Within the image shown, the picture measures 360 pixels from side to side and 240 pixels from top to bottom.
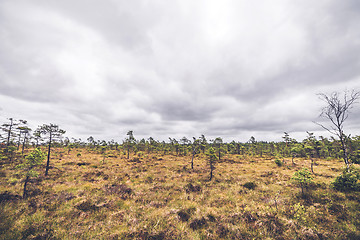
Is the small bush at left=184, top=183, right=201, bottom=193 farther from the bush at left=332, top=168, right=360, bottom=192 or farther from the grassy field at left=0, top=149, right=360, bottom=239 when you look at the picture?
the bush at left=332, top=168, right=360, bottom=192

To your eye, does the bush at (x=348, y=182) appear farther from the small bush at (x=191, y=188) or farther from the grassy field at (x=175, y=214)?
the small bush at (x=191, y=188)

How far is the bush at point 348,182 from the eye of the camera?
1195 centimetres

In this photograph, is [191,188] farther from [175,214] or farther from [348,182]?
[348,182]

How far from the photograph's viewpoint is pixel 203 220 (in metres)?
9.23

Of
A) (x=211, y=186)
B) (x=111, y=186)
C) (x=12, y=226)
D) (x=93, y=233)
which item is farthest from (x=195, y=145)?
(x=12, y=226)

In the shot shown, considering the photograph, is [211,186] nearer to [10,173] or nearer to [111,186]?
[111,186]

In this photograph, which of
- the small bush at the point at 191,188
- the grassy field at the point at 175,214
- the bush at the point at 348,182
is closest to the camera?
the grassy field at the point at 175,214

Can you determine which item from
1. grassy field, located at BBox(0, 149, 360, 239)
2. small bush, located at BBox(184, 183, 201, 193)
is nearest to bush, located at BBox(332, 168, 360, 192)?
grassy field, located at BBox(0, 149, 360, 239)

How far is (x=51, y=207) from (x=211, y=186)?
670 inches

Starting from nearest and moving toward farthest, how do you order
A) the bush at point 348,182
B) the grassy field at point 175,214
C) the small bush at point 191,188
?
A: the grassy field at point 175,214 → the bush at point 348,182 → the small bush at point 191,188

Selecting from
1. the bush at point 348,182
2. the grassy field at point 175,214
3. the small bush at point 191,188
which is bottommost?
the small bush at point 191,188

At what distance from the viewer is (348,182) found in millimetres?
12312

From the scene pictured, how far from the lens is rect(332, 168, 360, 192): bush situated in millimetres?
11950

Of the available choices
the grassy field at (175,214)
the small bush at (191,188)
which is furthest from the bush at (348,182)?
the small bush at (191,188)
